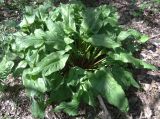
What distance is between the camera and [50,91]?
4.58 metres

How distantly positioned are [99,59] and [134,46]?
2.04ft

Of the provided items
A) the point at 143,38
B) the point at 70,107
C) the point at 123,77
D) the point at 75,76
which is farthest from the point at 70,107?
the point at 143,38

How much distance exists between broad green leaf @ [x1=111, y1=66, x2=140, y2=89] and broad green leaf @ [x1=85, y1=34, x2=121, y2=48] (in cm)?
35

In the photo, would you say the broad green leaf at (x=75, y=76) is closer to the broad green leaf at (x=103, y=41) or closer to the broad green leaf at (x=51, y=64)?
the broad green leaf at (x=51, y=64)

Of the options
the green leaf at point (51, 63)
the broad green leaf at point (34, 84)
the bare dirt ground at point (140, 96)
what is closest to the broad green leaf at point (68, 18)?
the green leaf at point (51, 63)

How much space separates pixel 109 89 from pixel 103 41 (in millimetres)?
689

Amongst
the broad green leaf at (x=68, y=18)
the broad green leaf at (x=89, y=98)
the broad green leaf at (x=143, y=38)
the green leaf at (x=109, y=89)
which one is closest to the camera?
the green leaf at (x=109, y=89)

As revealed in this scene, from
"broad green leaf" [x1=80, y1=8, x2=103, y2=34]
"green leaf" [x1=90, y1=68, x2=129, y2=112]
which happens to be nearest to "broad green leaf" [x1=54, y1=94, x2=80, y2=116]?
"green leaf" [x1=90, y1=68, x2=129, y2=112]

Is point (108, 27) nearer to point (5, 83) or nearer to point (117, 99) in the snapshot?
point (117, 99)

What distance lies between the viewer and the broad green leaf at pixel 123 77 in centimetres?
443

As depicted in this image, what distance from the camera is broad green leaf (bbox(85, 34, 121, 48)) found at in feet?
14.5

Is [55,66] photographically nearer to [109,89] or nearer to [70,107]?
[70,107]

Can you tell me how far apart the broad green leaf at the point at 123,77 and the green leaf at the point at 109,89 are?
0.50ft

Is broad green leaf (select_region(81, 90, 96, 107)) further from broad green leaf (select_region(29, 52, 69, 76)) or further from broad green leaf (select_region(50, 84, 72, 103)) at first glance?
broad green leaf (select_region(29, 52, 69, 76))
